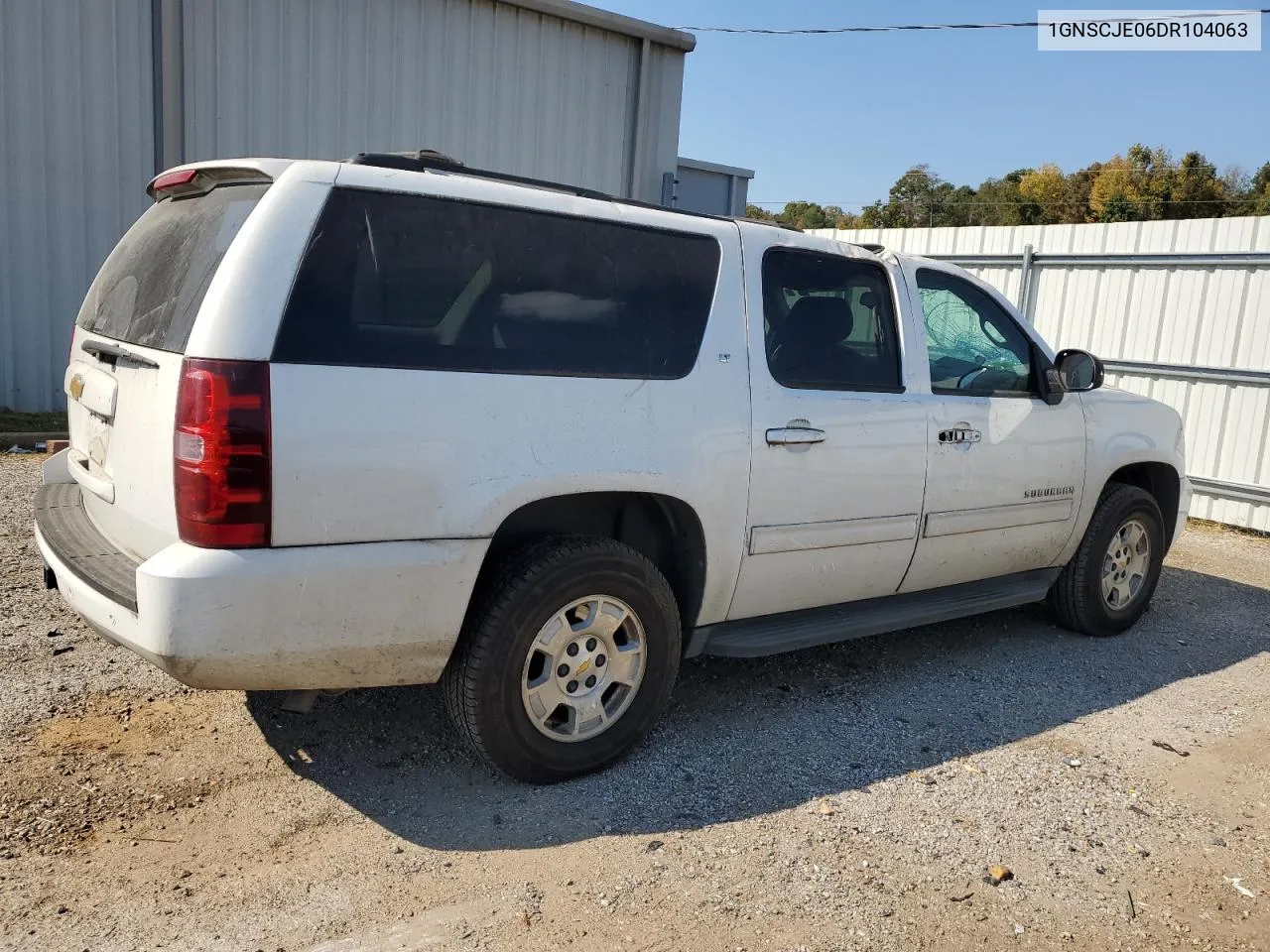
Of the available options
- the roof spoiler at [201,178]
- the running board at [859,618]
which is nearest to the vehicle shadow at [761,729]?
the running board at [859,618]

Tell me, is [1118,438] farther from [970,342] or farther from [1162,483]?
[970,342]

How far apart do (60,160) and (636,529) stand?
7.95m

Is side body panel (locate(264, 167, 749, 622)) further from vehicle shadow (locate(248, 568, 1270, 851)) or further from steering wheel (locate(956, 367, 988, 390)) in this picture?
steering wheel (locate(956, 367, 988, 390))

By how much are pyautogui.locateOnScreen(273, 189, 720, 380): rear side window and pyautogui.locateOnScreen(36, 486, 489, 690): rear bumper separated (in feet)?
1.88

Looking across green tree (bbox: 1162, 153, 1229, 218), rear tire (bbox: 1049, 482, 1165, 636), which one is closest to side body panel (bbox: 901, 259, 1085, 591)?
rear tire (bbox: 1049, 482, 1165, 636)

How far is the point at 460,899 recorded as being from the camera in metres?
2.88

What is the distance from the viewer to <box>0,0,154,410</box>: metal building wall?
8914mm

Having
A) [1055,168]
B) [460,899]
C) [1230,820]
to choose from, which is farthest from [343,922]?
[1055,168]

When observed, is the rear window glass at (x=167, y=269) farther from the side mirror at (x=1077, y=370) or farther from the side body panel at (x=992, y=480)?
the side mirror at (x=1077, y=370)

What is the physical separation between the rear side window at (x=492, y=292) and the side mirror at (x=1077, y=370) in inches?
87.7

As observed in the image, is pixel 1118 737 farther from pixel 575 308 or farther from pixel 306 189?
pixel 306 189

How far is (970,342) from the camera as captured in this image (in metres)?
4.97

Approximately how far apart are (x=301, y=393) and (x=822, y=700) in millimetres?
2692

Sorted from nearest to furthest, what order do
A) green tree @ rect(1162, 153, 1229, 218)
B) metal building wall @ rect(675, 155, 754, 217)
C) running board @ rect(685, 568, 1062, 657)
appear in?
running board @ rect(685, 568, 1062, 657)
metal building wall @ rect(675, 155, 754, 217)
green tree @ rect(1162, 153, 1229, 218)
